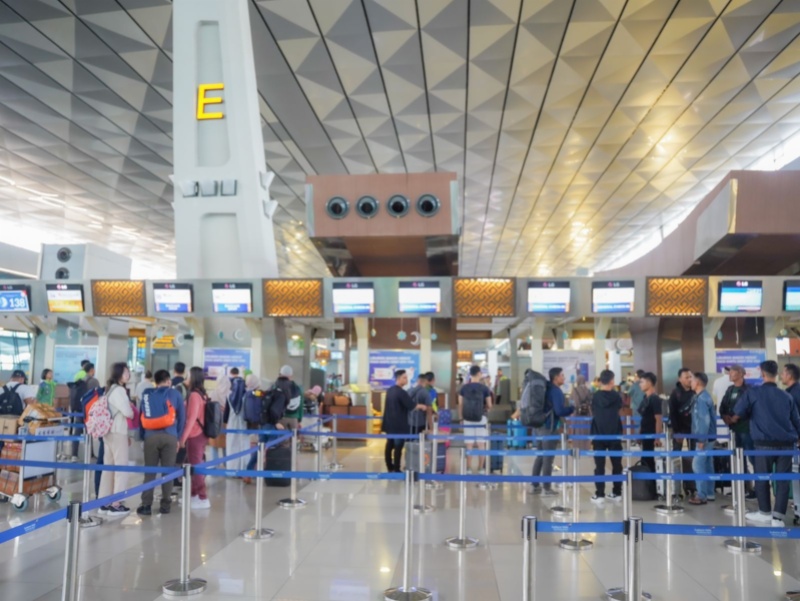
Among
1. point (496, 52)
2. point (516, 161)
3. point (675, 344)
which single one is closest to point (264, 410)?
point (496, 52)

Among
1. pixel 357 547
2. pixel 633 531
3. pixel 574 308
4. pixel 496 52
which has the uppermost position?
pixel 496 52

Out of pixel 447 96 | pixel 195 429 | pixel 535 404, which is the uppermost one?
pixel 447 96

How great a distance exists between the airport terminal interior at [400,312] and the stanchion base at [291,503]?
0.16 feet

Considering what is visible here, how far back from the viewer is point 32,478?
769cm

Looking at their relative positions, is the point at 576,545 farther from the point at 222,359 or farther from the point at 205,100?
the point at 205,100

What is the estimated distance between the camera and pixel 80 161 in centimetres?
1919

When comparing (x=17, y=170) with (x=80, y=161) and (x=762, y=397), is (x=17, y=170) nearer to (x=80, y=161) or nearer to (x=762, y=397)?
(x=80, y=161)

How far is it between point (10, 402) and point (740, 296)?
484 inches

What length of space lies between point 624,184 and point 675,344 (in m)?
7.53

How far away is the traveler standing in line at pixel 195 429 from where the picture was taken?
7.73 meters

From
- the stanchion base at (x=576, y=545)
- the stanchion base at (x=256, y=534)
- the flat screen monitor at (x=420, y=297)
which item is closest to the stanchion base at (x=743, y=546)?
the stanchion base at (x=576, y=545)

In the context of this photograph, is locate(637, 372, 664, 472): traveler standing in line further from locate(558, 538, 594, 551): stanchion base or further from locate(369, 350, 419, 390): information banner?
locate(369, 350, 419, 390): information banner

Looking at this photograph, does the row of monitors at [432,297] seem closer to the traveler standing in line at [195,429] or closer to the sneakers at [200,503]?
the traveler standing in line at [195,429]

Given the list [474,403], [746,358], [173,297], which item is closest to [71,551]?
[474,403]
